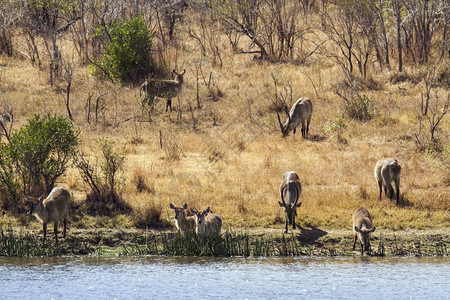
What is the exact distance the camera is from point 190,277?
11109 millimetres

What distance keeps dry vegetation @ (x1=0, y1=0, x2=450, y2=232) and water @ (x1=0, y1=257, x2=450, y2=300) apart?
75.0 inches

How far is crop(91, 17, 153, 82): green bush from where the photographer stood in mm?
23906

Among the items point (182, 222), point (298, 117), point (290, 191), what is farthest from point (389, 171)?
point (298, 117)

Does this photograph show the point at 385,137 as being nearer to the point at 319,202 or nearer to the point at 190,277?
the point at 319,202

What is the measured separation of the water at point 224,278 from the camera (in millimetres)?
10336

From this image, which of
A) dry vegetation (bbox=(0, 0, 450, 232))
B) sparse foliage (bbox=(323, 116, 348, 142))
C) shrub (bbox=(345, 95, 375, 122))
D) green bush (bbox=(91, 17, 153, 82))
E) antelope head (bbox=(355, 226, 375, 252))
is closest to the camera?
antelope head (bbox=(355, 226, 375, 252))

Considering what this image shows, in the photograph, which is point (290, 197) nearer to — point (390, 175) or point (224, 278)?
point (390, 175)

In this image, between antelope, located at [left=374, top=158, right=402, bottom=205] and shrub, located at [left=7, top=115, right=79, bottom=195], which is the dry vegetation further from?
shrub, located at [left=7, top=115, right=79, bottom=195]

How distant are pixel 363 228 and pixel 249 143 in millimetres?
6825

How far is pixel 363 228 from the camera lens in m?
12.3

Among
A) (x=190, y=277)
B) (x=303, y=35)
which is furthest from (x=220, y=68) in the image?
(x=190, y=277)

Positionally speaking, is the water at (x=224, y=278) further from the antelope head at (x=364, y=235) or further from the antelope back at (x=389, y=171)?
the antelope back at (x=389, y=171)

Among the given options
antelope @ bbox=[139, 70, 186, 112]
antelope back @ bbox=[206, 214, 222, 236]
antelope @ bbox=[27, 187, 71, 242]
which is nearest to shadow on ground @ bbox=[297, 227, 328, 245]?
antelope back @ bbox=[206, 214, 222, 236]

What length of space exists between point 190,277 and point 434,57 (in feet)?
52.7
